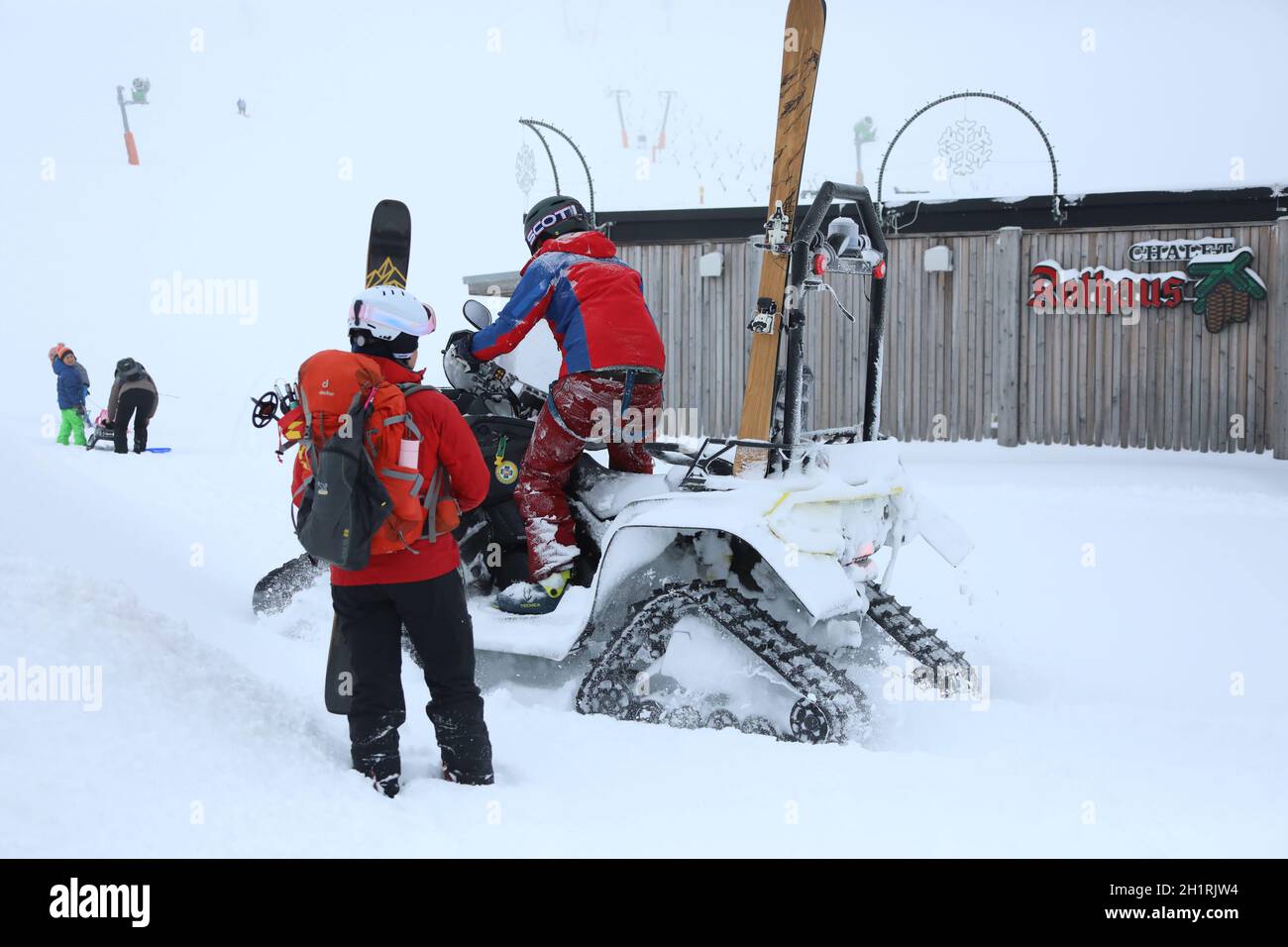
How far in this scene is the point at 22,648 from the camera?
320 cm

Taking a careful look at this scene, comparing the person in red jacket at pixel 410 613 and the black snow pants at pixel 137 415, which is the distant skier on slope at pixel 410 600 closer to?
the person in red jacket at pixel 410 613

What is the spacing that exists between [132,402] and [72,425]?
1.54 meters

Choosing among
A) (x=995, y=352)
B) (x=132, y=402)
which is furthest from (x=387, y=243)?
(x=132, y=402)

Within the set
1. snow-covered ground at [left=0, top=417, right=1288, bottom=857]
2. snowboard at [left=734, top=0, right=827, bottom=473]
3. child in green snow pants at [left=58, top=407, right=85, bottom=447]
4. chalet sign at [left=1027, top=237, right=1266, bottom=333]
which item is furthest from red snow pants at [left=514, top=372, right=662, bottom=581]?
child in green snow pants at [left=58, top=407, right=85, bottom=447]

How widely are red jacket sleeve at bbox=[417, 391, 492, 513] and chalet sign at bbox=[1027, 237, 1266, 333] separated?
8.44 metres

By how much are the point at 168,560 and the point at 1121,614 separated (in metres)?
5.05

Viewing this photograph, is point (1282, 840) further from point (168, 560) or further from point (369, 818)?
point (168, 560)

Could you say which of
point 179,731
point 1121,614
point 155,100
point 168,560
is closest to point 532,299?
point 179,731

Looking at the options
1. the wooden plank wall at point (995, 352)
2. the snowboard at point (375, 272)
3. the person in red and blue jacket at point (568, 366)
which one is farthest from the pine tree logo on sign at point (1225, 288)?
the snowboard at point (375, 272)

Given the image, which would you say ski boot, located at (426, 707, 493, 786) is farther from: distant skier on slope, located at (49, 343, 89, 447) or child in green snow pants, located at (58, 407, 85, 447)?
child in green snow pants, located at (58, 407, 85, 447)

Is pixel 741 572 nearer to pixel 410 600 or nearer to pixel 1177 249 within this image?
pixel 410 600

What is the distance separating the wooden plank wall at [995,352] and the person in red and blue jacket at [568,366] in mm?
7018

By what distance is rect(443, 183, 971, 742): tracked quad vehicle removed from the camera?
148 inches

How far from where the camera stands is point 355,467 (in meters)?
3.03
